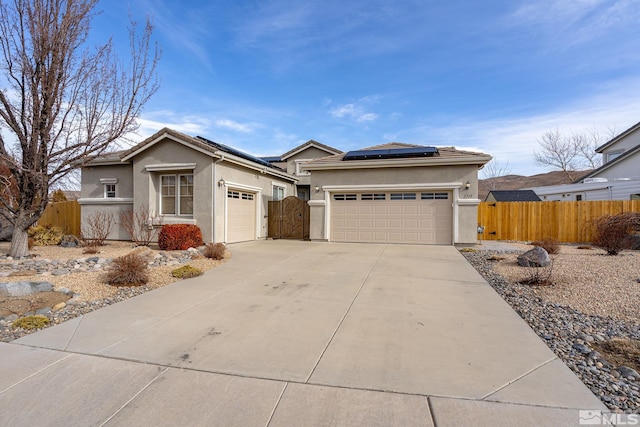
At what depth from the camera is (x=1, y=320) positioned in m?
5.03

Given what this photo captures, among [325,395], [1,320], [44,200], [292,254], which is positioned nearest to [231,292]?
[1,320]

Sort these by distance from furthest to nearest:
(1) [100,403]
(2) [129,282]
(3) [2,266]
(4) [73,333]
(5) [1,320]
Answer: (3) [2,266]
(2) [129,282]
(5) [1,320]
(4) [73,333]
(1) [100,403]

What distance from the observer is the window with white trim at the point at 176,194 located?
1376 cm

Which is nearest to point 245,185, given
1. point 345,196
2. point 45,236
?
point 345,196

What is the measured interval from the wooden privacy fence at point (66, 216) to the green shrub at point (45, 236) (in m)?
2.72

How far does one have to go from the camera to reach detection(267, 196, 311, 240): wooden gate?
16.7m

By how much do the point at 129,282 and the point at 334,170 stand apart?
32.2 feet

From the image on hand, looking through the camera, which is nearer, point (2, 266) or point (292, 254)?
point (2, 266)

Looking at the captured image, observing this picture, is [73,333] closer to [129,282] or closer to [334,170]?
[129,282]

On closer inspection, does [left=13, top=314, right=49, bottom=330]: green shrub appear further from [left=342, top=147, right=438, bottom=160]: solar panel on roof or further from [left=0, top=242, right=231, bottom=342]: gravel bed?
[left=342, top=147, right=438, bottom=160]: solar panel on roof

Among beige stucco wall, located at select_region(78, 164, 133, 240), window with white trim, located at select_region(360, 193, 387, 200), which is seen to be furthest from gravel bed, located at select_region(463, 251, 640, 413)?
beige stucco wall, located at select_region(78, 164, 133, 240)

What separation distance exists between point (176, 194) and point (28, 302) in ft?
28.1

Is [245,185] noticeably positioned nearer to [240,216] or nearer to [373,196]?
[240,216]

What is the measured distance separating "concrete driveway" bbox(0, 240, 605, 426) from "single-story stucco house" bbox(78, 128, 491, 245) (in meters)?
7.60
